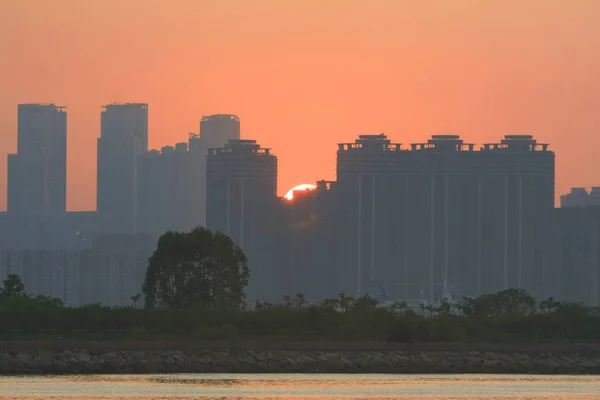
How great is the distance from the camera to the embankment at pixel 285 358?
81250mm

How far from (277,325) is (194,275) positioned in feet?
53.3

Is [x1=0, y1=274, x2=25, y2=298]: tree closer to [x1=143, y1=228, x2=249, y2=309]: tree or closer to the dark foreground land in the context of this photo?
[x1=143, y1=228, x2=249, y2=309]: tree

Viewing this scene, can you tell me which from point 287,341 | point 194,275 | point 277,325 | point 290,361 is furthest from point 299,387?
point 194,275

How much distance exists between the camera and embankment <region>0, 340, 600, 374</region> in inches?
3199

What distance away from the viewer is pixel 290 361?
276 feet

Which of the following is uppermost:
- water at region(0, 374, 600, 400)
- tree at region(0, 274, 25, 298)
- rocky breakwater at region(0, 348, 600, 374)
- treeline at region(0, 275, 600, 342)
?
tree at region(0, 274, 25, 298)

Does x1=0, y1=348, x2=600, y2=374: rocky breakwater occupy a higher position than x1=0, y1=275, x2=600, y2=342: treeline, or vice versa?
x1=0, y1=275, x2=600, y2=342: treeline

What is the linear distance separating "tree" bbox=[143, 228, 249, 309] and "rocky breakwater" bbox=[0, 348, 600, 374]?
2269 cm

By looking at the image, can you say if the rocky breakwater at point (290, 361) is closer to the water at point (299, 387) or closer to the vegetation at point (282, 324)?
the water at point (299, 387)

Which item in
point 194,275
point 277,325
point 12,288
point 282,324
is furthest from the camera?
point 12,288

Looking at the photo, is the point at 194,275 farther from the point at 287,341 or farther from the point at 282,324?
the point at 287,341

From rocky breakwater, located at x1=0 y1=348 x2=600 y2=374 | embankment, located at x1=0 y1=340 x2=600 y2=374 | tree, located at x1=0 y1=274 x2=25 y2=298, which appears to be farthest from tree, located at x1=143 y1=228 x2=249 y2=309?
rocky breakwater, located at x1=0 y1=348 x2=600 y2=374

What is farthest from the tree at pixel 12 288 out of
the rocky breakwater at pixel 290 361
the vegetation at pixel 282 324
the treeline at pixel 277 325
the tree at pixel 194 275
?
the rocky breakwater at pixel 290 361

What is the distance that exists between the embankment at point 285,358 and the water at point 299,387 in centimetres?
181
